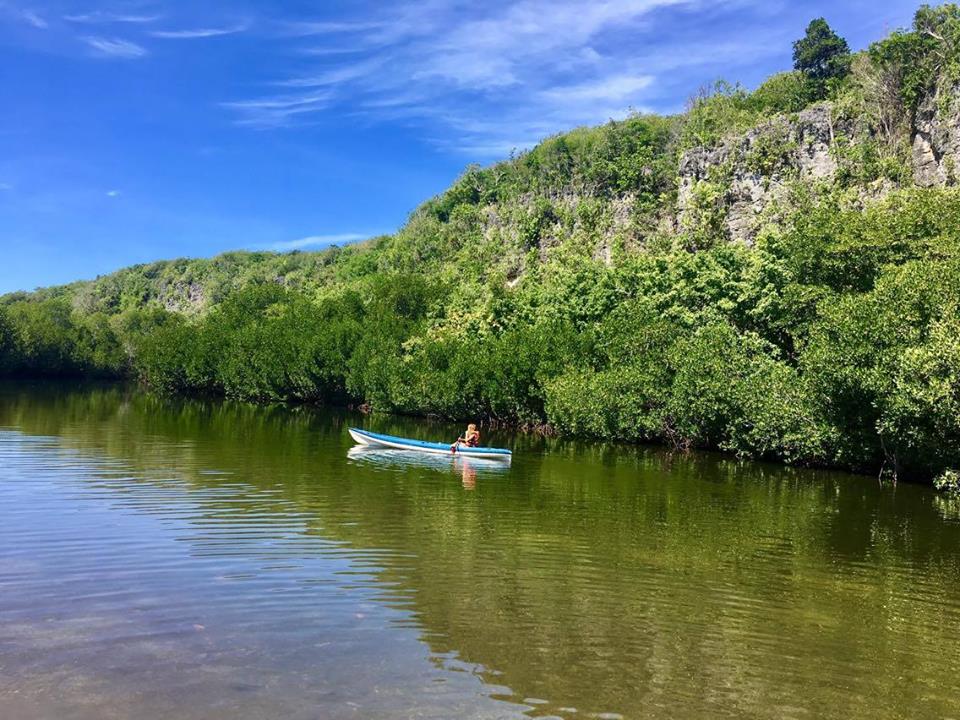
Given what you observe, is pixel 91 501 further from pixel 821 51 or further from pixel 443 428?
pixel 821 51

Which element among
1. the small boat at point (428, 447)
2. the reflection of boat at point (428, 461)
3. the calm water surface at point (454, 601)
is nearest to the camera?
the calm water surface at point (454, 601)

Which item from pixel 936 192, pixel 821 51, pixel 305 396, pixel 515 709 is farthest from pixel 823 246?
pixel 305 396

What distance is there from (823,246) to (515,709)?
33746mm

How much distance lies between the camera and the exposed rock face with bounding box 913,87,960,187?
48.7m

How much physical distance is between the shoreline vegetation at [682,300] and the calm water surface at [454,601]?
24.6 ft

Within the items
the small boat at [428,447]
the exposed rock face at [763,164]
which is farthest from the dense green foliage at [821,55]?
the small boat at [428,447]

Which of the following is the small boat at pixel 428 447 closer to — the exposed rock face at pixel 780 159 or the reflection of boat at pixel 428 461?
the reflection of boat at pixel 428 461

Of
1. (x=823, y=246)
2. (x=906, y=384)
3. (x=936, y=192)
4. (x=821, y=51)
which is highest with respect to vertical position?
(x=821, y=51)

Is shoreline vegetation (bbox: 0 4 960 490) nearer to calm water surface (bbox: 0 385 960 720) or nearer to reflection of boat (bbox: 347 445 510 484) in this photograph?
calm water surface (bbox: 0 385 960 720)

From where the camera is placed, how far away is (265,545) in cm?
1333

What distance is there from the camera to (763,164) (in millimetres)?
60469

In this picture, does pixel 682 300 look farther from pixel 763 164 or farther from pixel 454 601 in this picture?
pixel 454 601

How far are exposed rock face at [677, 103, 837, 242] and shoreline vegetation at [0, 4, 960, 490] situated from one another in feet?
0.67

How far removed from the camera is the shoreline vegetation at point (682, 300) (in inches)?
1092
